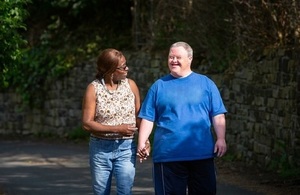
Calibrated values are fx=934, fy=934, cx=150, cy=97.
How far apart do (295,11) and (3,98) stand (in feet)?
36.4

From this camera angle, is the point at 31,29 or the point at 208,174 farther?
the point at 31,29

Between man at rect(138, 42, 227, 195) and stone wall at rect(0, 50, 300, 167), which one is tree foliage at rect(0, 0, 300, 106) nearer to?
stone wall at rect(0, 50, 300, 167)

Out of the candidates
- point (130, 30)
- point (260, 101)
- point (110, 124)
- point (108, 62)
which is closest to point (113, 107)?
point (110, 124)

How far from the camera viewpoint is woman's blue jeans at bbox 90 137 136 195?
7.63 meters

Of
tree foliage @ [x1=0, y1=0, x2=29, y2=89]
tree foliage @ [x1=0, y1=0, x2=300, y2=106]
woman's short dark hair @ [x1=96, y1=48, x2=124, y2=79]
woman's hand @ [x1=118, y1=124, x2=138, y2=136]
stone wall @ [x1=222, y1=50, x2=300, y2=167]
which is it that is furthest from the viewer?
tree foliage @ [x1=0, y1=0, x2=300, y2=106]

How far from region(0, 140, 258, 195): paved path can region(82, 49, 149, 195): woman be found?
10.9 feet

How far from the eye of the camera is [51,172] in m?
13.5

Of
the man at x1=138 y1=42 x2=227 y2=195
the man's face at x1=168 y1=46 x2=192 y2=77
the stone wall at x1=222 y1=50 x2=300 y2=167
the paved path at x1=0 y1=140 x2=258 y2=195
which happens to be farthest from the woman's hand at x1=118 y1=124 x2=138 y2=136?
the stone wall at x1=222 y1=50 x2=300 y2=167

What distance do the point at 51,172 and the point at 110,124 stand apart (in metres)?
6.05

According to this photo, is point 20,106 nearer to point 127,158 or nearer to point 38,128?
point 38,128

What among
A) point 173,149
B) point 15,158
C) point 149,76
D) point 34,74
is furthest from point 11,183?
point 34,74

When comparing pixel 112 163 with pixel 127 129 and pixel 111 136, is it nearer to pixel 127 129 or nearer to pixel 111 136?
pixel 111 136

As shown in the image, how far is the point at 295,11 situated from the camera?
42.4 feet

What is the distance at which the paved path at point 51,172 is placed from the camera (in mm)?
11281
